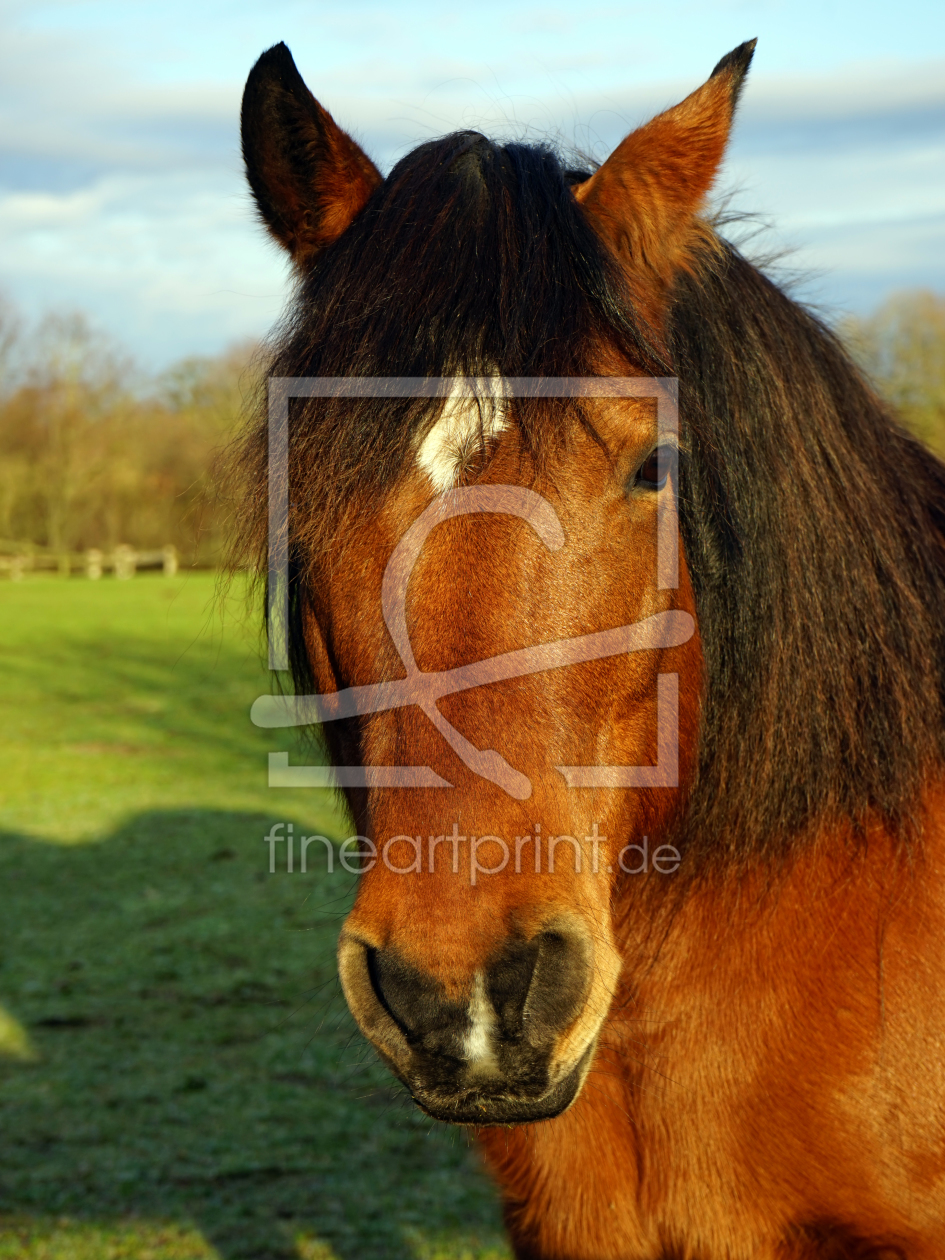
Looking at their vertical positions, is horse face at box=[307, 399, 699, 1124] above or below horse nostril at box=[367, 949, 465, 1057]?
above

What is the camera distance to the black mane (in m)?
1.80

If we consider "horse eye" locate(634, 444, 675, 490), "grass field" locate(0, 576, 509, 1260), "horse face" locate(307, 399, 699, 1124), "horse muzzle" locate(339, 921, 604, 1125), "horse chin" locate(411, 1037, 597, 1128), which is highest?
"horse eye" locate(634, 444, 675, 490)

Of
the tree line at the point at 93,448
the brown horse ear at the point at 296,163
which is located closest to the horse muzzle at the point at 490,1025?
the brown horse ear at the point at 296,163

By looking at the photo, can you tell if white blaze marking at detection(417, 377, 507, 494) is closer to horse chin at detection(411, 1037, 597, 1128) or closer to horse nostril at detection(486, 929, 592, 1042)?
horse nostril at detection(486, 929, 592, 1042)

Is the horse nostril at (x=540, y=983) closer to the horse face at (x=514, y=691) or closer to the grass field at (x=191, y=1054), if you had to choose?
the horse face at (x=514, y=691)

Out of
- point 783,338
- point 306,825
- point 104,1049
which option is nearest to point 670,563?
point 783,338

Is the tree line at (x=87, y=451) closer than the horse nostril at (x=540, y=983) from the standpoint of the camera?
No

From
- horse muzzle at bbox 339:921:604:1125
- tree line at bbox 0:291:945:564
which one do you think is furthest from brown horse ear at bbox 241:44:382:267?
tree line at bbox 0:291:945:564

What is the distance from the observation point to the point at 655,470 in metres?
1.83

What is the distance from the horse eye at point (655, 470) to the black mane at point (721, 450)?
106 millimetres

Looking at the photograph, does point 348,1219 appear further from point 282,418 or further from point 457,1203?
point 282,418

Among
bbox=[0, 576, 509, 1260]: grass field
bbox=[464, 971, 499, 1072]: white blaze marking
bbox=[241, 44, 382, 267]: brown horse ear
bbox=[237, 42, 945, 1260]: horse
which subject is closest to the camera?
bbox=[464, 971, 499, 1072]: white blaze marking

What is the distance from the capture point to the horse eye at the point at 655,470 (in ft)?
5.91

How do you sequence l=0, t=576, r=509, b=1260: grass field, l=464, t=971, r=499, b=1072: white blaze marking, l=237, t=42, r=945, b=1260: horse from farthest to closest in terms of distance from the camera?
l=0, t=576, r=509, b=1260: grass field
l=237, t=42, r=945, b=1260: horse
l=464, t=971, r=499, b=1072: white blaze marking
